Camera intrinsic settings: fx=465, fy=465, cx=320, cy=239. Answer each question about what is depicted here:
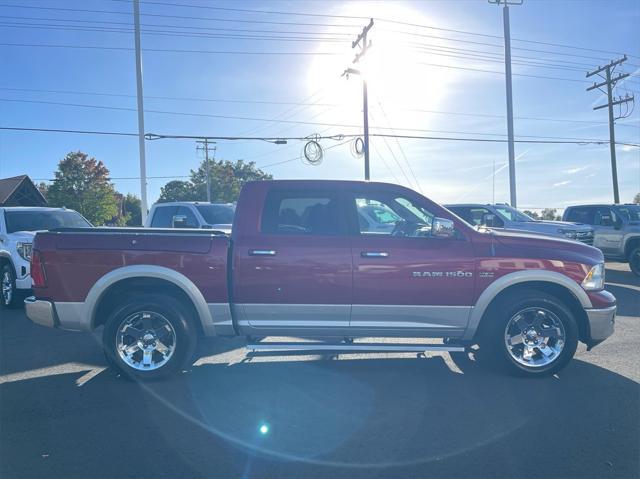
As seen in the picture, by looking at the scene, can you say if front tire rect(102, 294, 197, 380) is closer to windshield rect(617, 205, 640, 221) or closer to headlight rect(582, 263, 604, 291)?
Result: headlight rect(582, 263, 604, 291)

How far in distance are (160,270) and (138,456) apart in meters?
1.85

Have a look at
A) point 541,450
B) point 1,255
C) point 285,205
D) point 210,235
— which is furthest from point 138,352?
point 1,255

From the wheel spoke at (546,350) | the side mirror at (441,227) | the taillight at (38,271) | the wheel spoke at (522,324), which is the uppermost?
the side mirror at (441,227)

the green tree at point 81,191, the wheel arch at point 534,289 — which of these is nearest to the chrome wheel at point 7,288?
the wheel arch at point 534,289

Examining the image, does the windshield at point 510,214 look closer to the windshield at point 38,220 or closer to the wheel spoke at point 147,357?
the windshield at point 38,220

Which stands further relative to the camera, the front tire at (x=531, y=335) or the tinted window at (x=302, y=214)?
the tinted window at (x=302, y=214)

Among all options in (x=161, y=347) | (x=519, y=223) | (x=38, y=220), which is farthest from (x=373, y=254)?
(x=519, y=223)

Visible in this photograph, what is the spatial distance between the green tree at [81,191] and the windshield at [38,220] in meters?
37.8

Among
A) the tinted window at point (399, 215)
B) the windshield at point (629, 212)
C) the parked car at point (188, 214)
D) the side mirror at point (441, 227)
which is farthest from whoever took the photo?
the windshield at point (629, 212)

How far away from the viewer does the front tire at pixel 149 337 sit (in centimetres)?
469

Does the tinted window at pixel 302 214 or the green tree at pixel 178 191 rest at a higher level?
the green tree at pixel 178 191

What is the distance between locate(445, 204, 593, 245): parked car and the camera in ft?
39.2

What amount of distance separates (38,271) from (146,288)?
1.08m

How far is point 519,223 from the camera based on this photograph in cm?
1254
